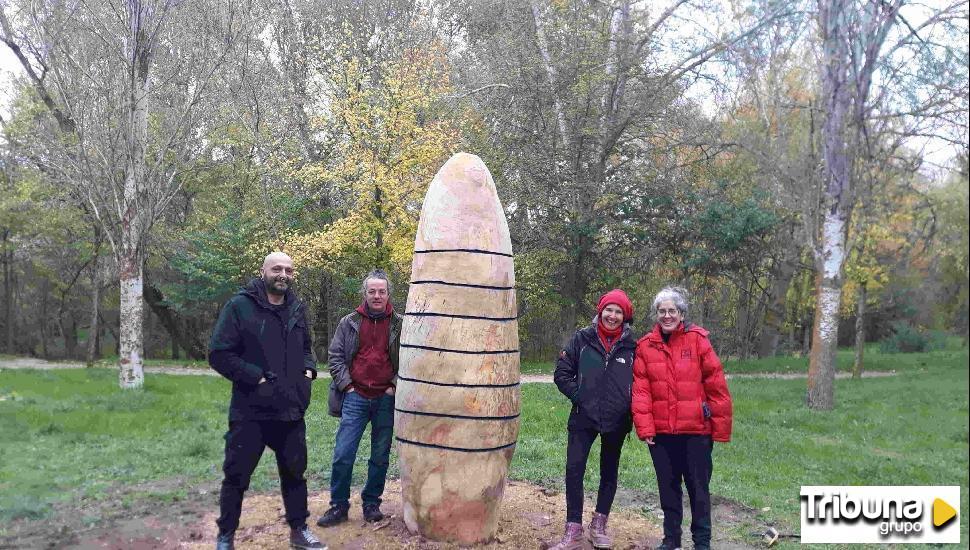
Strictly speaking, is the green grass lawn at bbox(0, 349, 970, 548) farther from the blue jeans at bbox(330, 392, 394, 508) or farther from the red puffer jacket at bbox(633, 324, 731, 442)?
the red puffer jacket at bbox(633, 324, 731, 442)

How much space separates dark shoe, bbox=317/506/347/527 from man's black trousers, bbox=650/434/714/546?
242cm

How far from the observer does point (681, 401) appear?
452 centimetres

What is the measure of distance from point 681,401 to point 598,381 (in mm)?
564

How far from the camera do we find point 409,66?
16125mm

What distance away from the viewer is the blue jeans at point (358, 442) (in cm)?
529

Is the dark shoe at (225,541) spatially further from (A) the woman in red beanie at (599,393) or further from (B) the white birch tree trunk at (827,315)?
(B) the white birch tree trunk at (827,315)

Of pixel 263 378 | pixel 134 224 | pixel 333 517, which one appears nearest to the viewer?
pixel 263 378

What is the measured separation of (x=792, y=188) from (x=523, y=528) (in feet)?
31.0

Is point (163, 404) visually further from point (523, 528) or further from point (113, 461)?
point (523, 528)

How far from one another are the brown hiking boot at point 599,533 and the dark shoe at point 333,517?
1.90m

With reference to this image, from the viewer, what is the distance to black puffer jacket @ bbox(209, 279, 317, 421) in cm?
439

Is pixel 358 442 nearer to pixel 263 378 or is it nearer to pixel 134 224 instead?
pixel 263 378

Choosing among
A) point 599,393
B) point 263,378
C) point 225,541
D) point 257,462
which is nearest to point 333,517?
Answer: point 225,541

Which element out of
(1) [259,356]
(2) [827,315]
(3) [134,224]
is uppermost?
(3) [134,224]
